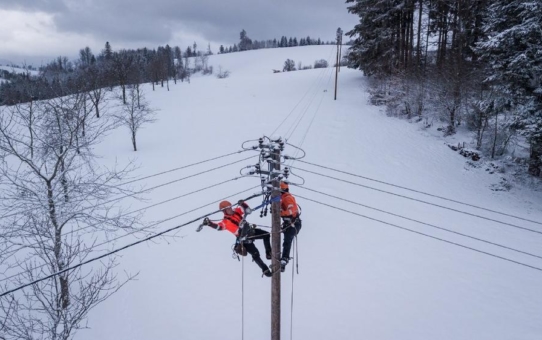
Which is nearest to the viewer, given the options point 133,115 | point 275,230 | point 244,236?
point 275,230

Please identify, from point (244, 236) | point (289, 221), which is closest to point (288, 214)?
point (289, 221)

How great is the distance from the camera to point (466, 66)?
2631 cm

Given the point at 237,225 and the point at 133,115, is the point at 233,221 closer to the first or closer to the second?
the point at 237,225

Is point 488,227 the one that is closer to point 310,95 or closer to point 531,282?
point 531,282

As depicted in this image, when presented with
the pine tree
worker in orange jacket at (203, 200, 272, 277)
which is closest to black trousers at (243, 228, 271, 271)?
worker in orange jacket at (203, 200, 272, 277)

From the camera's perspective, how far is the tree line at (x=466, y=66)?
1727cm

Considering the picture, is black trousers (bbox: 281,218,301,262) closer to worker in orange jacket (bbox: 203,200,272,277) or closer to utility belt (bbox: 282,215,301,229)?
utility belt (bbox: 282,215,301,229)

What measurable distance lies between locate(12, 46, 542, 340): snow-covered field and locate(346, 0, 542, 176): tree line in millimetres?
3417

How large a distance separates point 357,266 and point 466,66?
21663 mm

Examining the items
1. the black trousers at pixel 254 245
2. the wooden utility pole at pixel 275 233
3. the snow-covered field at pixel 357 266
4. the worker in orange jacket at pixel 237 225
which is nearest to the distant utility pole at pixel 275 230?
the wooden utility pole at pixel 275 233

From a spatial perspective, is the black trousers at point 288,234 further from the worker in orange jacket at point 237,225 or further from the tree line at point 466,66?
the tree line at point 466,66

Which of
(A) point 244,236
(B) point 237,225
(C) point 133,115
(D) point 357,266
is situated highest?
(C) point 133,115

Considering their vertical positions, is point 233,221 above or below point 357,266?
above

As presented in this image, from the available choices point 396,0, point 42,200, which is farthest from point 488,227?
point 396,0
